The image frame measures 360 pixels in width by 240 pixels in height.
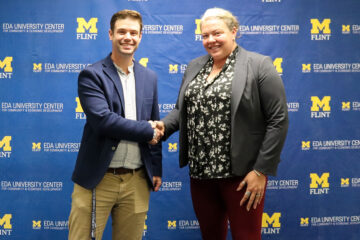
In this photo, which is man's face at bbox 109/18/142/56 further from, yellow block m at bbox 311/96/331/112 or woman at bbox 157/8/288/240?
yellow block m at bbox 311/96/331/112

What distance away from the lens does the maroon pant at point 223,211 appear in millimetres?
1739

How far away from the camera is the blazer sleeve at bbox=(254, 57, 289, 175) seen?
1.65 metres

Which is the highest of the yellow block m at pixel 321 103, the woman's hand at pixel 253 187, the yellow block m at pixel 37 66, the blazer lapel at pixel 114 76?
the yellow block m at pixel 37 66

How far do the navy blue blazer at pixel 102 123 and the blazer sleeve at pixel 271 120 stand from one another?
2.07ft

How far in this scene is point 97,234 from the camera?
184 cm

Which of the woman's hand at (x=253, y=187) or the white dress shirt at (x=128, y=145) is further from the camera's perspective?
the white dress shirt at (x=128, y=145)

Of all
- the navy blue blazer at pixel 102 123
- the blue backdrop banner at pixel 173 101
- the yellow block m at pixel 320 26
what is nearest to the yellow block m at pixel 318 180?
the blue backdrop banner at pixel 173 101

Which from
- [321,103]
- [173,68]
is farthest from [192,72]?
[321,103]

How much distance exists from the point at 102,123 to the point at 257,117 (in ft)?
2.78

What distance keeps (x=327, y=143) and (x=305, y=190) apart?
49 cm

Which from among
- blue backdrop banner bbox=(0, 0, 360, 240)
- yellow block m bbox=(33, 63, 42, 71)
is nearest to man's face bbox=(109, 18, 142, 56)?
blue backdrop banner bbox=(0, 0, 360, 240)

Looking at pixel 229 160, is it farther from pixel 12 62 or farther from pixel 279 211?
pixel 12 62

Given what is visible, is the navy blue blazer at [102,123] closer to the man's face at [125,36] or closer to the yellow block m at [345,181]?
the man's face at [125,36]

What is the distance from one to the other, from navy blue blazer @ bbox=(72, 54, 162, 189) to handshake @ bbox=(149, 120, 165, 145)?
0.07 metres
